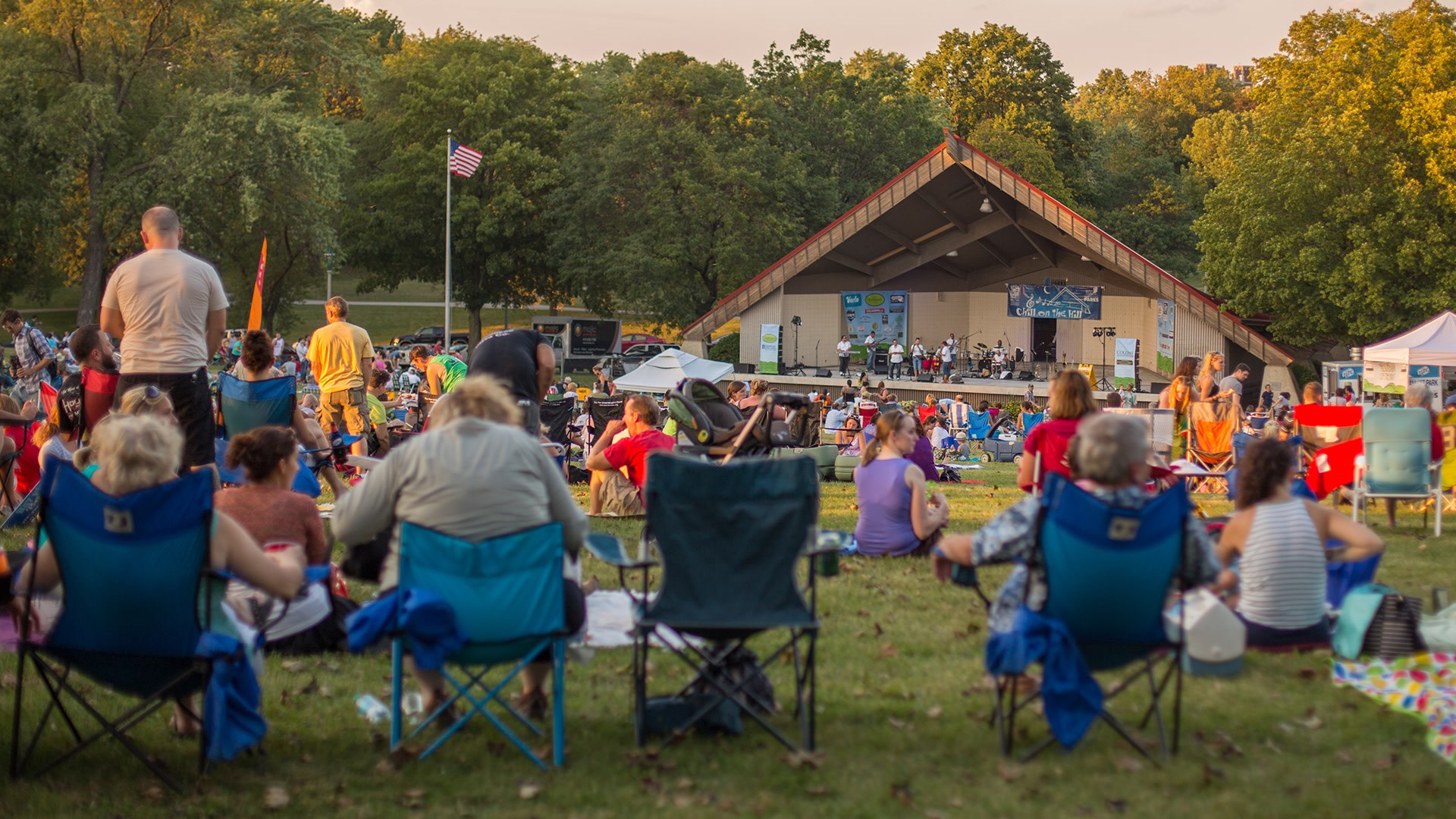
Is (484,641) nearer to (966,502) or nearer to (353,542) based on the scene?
(353,542)

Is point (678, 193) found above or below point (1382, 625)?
above

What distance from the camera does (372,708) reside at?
450cm

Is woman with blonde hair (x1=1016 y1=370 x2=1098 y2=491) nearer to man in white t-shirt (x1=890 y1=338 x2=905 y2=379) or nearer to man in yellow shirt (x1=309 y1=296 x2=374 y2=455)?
man in yellow shirt (x1=309 y1=296 x2=374 y2=455)

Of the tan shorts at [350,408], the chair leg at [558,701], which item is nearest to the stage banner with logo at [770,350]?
the tan shorts at [350,408]

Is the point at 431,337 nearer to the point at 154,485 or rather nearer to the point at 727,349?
the point at 727,349

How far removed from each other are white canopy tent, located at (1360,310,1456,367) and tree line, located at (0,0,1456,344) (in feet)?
34.1

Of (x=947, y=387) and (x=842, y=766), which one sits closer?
(x=842, y=766)

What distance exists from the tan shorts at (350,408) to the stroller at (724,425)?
2.47 meters

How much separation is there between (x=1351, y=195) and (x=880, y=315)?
1303 cm

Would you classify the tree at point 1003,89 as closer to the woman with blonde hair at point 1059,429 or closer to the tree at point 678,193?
the tree at point 678,193

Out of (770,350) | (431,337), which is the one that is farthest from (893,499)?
(431,337)

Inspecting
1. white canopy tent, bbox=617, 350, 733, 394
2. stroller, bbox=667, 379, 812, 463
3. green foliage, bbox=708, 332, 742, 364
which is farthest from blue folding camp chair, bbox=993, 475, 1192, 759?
green foliage, bbox=708, 332, 742, 364

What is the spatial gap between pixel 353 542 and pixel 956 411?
2062cm

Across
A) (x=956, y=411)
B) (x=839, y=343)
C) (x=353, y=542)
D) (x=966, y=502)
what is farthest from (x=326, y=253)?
(x=353, y=542)
